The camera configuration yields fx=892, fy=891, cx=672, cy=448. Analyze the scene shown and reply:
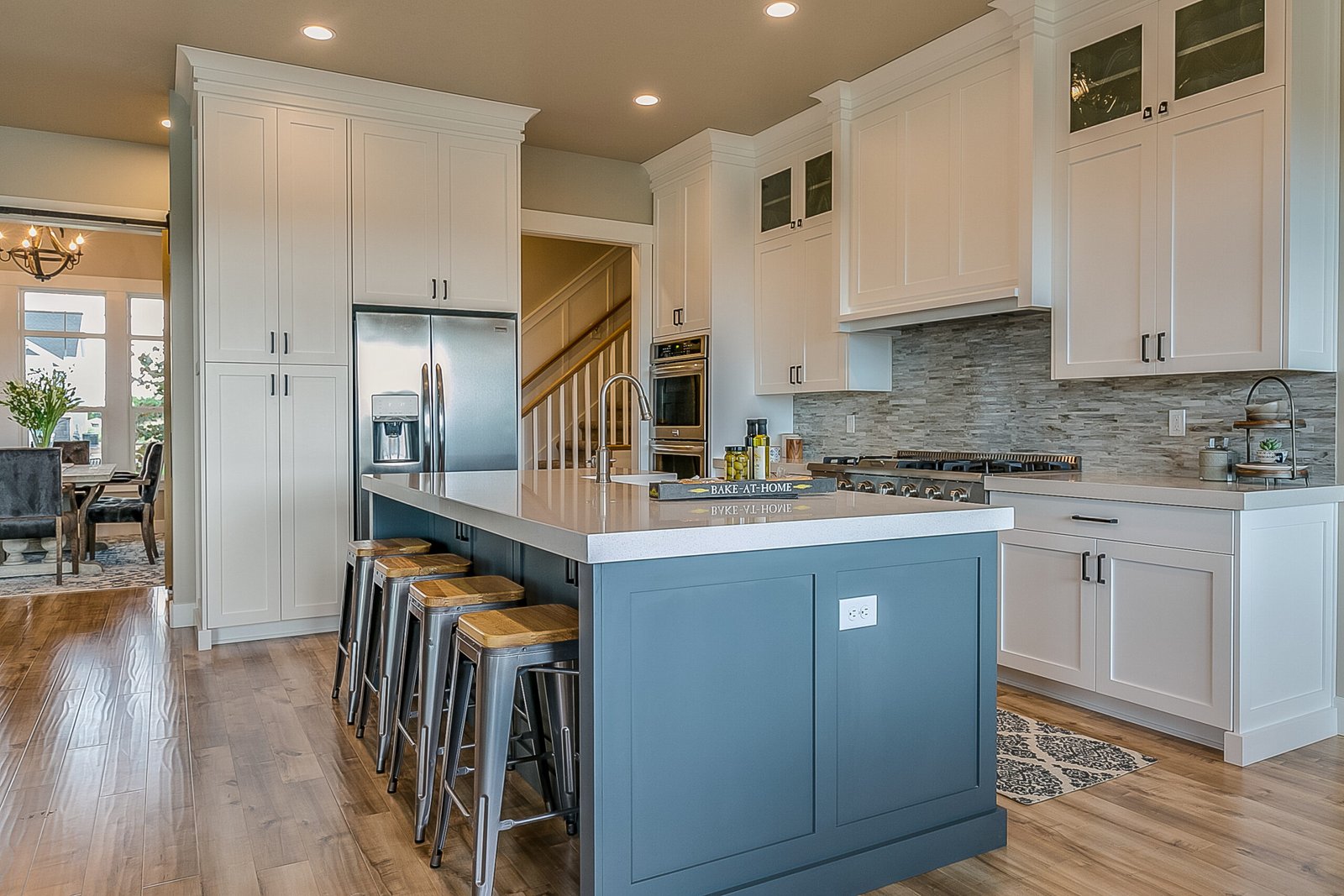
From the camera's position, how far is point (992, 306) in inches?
155

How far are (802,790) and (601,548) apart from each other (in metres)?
0.77

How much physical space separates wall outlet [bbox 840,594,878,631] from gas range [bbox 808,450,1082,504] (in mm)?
1496

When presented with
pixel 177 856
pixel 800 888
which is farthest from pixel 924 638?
pixel 177 856

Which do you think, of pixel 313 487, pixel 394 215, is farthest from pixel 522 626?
pixel 394 215

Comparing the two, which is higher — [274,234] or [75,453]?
[274,234]

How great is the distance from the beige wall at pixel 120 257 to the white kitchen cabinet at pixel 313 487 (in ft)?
17.9

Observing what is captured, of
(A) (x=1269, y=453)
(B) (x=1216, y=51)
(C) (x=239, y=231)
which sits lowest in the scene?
(A) (x=1269, y=453)

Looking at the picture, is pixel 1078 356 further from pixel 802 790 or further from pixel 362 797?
pixel 362 797

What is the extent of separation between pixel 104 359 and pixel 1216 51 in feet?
31.8

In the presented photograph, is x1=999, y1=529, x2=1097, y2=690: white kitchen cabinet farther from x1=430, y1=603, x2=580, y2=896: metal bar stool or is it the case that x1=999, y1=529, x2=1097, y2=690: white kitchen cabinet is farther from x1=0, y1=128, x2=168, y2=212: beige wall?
x1=0, y1=128, x2=168, y2=212: beige wall

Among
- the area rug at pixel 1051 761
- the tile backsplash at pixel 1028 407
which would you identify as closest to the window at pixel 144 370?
the tile backsplash at pixel 1028 407

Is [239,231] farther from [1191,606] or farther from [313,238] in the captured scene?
[1191,606]

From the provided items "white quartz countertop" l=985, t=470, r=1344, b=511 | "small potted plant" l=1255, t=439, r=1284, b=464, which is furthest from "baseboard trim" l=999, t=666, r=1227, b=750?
"small potted plant" l=1255, t=439, r=1284, b=464

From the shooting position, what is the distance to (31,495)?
594cm
